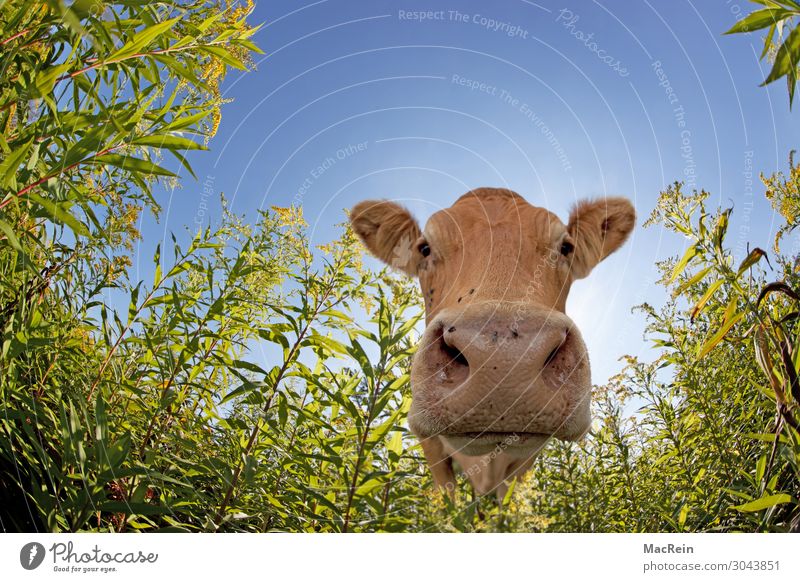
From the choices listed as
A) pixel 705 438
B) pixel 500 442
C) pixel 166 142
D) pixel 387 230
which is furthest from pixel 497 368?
pixel 387 230

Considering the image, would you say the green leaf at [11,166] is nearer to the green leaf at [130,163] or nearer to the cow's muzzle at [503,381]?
the green leaf at [130,163]

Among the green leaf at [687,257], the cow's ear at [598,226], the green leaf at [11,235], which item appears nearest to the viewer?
the green leaf at [11,235]

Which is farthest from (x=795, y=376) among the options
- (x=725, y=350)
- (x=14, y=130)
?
(x=14, y=130)

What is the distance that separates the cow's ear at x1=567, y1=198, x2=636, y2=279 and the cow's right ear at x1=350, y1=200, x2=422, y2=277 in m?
0.98

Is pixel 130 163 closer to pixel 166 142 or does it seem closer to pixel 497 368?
pixel 166 142

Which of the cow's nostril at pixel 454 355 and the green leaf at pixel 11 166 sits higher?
the green leaf at pixel 11 166

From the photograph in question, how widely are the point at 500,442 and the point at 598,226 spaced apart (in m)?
2.15

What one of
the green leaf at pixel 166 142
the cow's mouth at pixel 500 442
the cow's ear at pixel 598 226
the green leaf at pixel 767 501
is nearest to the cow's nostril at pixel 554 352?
the cow's mouth at pixel 500 442

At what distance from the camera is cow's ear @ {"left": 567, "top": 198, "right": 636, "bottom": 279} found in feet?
10.3

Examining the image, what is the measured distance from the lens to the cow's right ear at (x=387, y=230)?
328 centimetres

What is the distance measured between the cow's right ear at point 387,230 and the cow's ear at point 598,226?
3.23 feet
